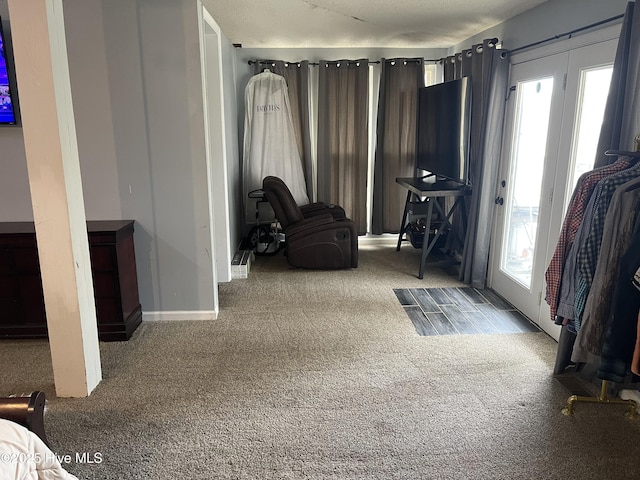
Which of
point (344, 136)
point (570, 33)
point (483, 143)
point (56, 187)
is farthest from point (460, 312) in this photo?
point (56, 187)

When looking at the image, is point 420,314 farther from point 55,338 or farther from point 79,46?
point 79,46

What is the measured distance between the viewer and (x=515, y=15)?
378 cm

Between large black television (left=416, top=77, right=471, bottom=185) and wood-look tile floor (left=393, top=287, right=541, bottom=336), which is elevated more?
large black television (left=416, top=77, right=471, bottom=185)

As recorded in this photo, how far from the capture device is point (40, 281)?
3.16 m

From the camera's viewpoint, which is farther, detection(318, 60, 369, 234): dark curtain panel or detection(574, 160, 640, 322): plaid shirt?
detection(318, 60, 369, 234): dark curtain panel

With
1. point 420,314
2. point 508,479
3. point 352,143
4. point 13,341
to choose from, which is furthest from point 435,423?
point 352,143

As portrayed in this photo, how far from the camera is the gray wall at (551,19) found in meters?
2.73

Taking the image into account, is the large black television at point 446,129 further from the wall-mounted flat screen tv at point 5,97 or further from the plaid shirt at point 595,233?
the wall-mounted flat screen tv at point 5,97

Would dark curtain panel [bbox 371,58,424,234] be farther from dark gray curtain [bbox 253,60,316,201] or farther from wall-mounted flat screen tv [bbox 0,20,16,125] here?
wall-mounted flat screen tv [bbox 0,20,16,125]

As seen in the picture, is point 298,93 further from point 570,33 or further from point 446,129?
point 570,33

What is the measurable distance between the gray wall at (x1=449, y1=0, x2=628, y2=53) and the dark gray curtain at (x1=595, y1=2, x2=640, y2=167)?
328mm

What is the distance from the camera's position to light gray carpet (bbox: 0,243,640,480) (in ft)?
6.79

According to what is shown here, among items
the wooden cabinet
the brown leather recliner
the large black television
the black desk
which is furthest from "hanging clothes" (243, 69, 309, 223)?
the wooden cabinet

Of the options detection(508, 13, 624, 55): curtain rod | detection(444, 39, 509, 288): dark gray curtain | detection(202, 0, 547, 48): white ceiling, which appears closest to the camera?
detection(508, 13, 624, 55): curtain rod
